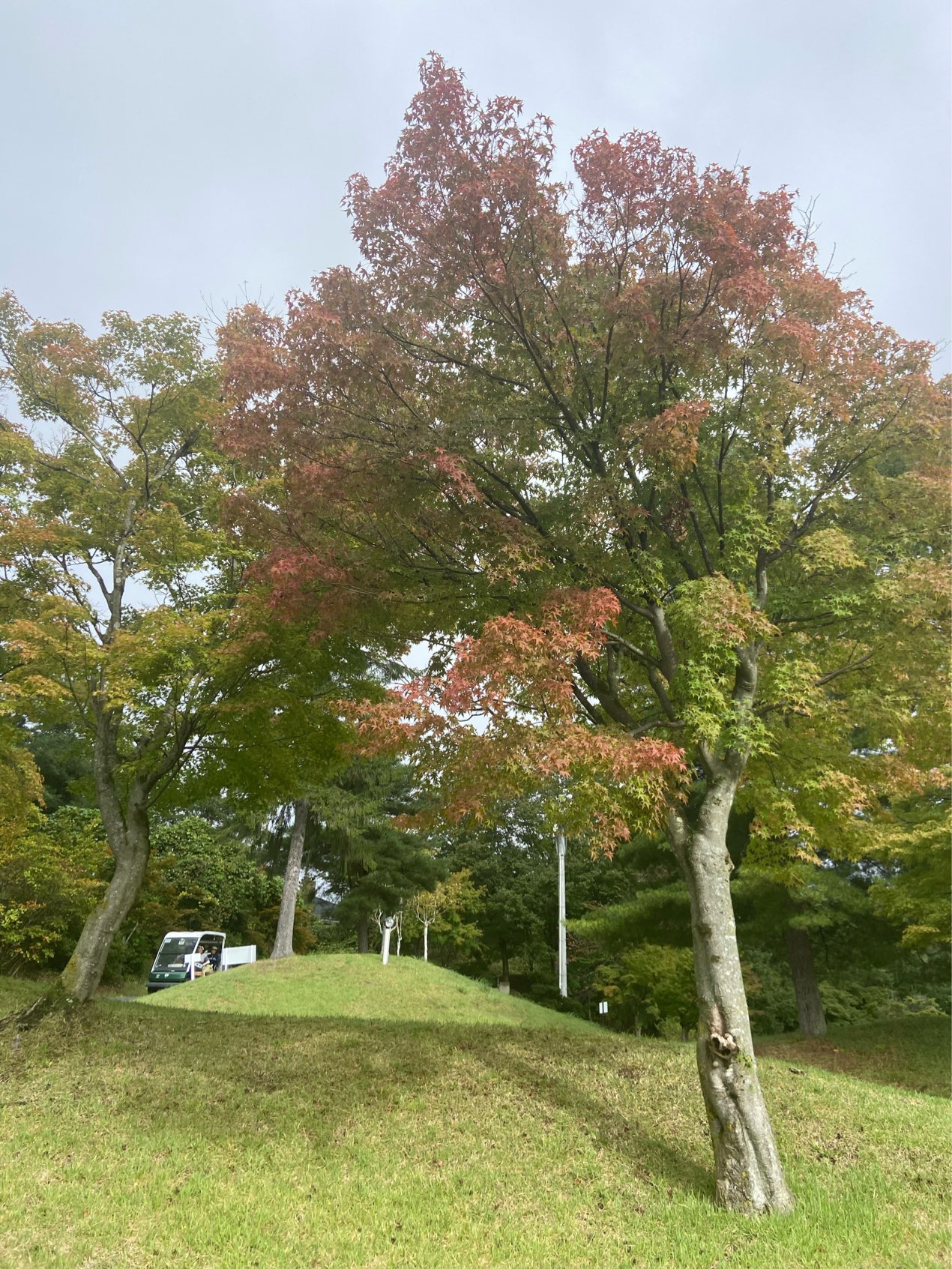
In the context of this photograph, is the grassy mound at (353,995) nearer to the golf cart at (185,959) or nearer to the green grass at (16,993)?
the green grass at (16,993)

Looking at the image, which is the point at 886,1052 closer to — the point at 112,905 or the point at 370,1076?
the point at 370,1076

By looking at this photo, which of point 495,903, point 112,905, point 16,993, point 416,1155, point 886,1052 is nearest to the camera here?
point 416,1155

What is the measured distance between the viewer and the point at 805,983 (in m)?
16.9

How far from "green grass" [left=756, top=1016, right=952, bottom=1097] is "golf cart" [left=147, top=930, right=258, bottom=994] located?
586 inches

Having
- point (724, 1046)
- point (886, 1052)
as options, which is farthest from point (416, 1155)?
point (886, 1052)

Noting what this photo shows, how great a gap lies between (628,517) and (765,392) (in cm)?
197

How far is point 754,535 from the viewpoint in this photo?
276 inches

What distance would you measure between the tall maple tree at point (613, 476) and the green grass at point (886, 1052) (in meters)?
8.59

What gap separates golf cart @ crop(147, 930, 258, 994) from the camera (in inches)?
864

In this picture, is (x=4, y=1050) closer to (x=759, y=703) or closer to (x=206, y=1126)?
(x=206, y=1126)

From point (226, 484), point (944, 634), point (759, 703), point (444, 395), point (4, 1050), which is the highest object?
point (226, 484)

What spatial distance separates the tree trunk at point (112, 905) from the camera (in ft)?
30.6

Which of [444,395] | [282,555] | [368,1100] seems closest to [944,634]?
[444,395]

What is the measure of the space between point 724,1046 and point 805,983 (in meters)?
13.7
